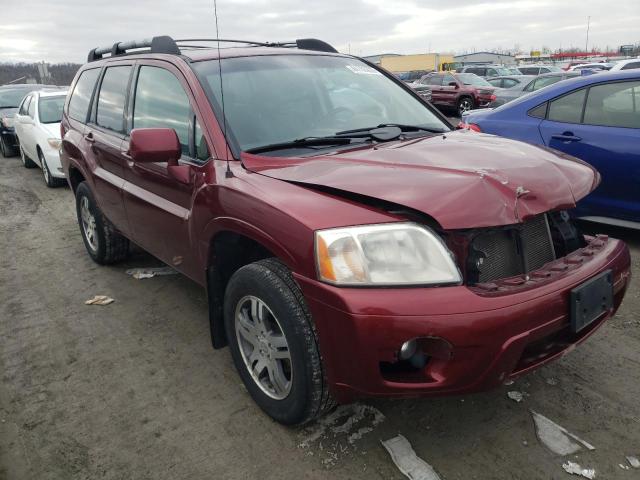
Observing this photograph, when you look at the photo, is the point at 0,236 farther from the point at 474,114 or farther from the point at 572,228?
the point at 572,228

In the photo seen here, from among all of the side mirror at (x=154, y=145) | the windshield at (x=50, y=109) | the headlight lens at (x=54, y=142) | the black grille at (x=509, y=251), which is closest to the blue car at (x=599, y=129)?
the black grille at (x=509, y=251)

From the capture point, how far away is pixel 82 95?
193 inches

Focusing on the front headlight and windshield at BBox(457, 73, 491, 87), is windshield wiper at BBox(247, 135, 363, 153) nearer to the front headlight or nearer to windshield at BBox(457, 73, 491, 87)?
the front headlight

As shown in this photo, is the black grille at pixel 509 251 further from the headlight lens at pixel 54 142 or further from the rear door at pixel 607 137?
the headlight lens at pixel 54 142

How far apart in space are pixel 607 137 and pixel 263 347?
367 centimetres

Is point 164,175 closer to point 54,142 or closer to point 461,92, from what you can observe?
point 54,142

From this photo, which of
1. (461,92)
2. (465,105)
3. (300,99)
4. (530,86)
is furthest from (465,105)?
(300,99)

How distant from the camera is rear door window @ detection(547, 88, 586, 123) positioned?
4.93m

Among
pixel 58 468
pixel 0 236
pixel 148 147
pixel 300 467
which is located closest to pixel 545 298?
pixel 300 467

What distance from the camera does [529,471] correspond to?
2227 mm

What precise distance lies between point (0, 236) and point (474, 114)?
18.3 feet

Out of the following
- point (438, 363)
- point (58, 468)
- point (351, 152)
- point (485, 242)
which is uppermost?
point (351, 152)

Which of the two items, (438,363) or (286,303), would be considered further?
(286,303)

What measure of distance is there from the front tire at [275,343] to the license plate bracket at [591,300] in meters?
1.04
